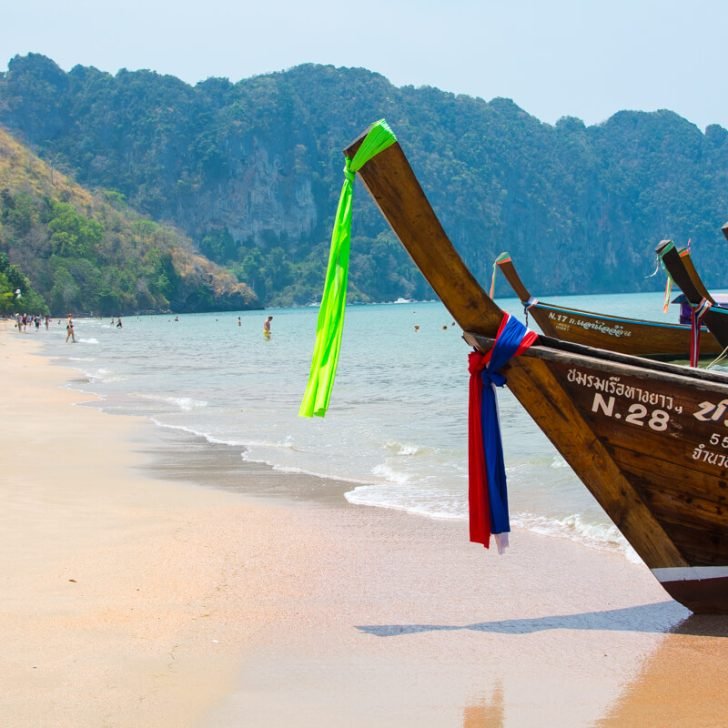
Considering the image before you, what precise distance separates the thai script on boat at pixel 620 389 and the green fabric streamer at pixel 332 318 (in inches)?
43.0

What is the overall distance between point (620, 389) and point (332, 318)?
4.48ft

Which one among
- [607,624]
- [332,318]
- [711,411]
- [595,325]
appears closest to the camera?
[711,411]

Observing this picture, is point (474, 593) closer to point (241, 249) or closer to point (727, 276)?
point (241, 249)

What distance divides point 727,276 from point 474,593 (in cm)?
19371

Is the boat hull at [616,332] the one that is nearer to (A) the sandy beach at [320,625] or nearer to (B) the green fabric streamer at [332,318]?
→ (A) the sandy beach at [320,625]

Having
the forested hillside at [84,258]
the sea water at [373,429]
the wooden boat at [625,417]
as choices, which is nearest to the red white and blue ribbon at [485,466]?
the wooden boat at [625,417]

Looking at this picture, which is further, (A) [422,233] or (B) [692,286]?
(B) [692,286]

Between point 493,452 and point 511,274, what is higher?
point 511,274

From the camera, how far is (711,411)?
14.8 ft

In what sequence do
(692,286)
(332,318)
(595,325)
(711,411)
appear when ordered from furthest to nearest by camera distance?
(595,325) < (692,286) < (332,318) < (711,411)

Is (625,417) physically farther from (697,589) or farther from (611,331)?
(611,331)

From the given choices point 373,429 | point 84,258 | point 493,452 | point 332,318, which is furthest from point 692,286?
point 84,258

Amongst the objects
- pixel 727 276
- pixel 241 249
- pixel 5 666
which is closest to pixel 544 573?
pixel 5 666

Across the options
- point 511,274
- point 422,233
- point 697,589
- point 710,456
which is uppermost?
point 511,274
